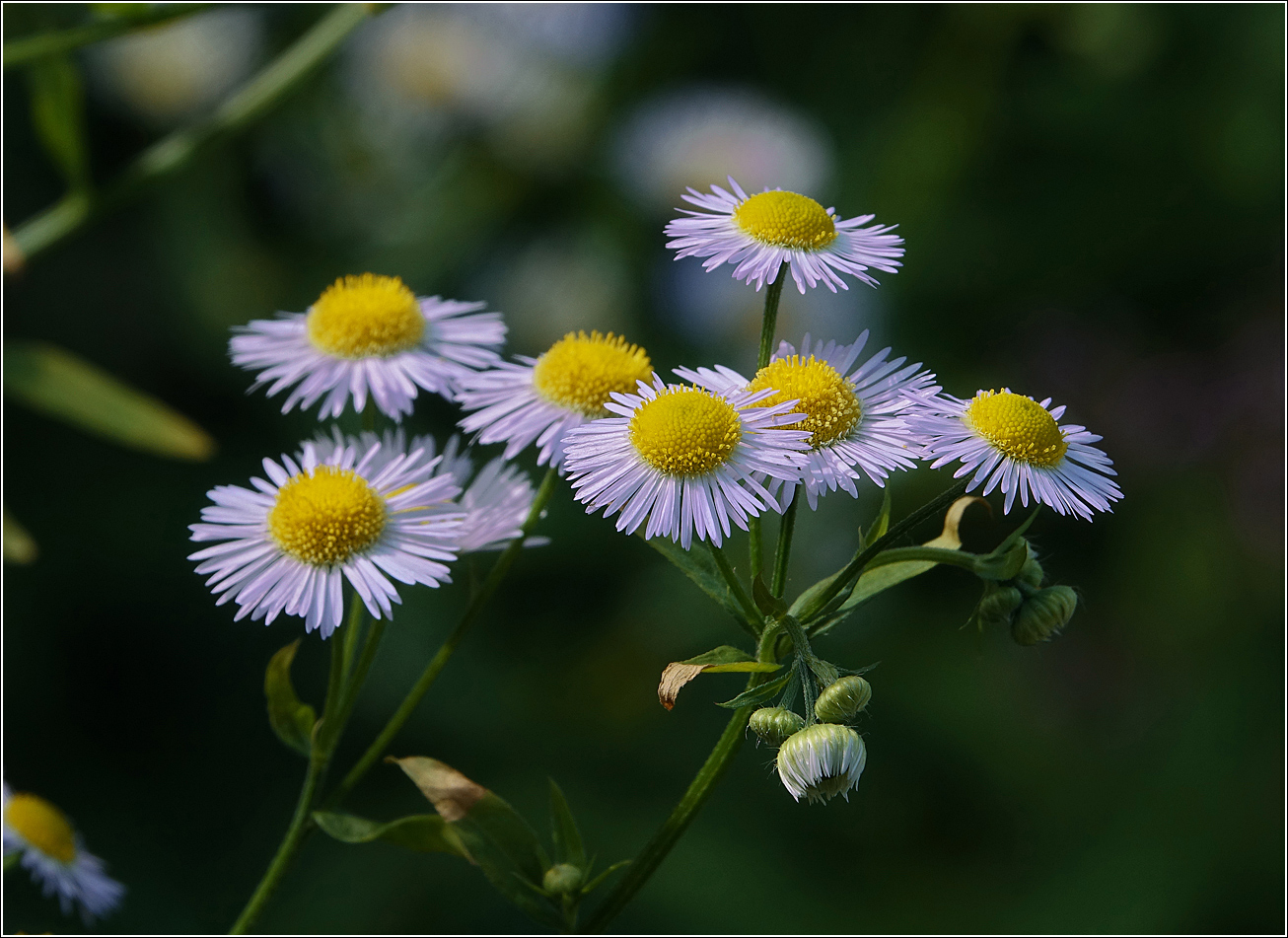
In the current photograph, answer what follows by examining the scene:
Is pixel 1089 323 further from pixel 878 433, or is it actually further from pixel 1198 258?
pixel 878 433

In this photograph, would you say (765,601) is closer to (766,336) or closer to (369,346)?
(766,336)

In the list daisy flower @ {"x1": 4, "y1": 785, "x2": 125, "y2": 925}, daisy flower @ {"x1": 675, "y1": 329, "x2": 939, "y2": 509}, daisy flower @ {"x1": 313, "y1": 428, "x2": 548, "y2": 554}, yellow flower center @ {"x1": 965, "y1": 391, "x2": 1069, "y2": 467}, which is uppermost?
yellow flower center @ {"x1": 965, "y1": 391, "x2": 1069, "y2": 467}

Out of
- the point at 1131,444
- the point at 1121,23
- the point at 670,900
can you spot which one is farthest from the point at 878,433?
the point at 1131,444

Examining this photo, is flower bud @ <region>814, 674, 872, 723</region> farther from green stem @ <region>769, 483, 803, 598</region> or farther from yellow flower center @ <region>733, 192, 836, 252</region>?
yellow flower center @ <region>733, 192, 836, 252</region>

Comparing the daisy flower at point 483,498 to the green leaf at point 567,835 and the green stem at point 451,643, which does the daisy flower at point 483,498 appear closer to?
the green stem at point 451,643

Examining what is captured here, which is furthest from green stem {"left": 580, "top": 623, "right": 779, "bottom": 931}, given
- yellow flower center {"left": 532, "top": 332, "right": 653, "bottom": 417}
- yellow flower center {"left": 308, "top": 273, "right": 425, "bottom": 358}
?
yellow flower center {"left": 308, "top": 273, "right": 425, "bottom": 358}

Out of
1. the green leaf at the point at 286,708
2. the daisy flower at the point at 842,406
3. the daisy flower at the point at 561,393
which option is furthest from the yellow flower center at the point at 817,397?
the green leaf at the point at 286,708
